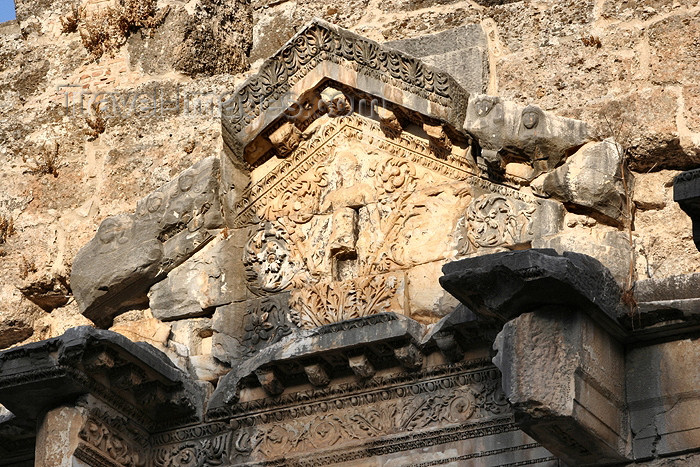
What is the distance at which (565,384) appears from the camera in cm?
669

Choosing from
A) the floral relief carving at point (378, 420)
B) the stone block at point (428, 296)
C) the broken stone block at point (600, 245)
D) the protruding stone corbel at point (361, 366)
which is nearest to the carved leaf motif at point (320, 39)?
the stone block at point (428, 296)

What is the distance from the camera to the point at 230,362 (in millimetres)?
8070

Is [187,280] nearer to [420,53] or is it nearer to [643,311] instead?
[420,53]

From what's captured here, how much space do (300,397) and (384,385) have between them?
1.34 feet

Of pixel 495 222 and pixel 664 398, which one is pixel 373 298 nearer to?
pixel 495 222

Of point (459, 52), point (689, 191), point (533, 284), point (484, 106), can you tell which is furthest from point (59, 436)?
point (689, 191)

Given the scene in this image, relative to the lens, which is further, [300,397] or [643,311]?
[300,397]

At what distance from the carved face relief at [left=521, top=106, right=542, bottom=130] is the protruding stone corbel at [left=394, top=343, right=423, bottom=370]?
1165 mm

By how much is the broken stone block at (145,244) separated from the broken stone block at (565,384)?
6.87ft

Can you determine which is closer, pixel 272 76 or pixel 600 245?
pixel 600 245

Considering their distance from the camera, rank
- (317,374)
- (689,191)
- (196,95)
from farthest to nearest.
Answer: (196,95)
(317,374)
(689,191)

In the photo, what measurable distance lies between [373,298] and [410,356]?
0.49m

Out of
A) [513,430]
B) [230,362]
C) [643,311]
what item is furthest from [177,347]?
[643,311]

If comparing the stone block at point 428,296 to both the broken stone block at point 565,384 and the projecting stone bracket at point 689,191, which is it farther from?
the projecting stone bracket at point 689,191
